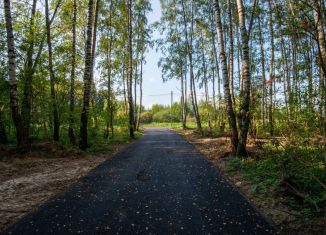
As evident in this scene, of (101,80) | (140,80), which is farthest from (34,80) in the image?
(140,80)

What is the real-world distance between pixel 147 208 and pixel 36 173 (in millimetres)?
4683

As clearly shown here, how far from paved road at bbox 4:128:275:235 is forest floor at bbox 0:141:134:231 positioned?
0.42 meters

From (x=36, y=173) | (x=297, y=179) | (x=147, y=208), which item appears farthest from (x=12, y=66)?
(x=297, y=179)

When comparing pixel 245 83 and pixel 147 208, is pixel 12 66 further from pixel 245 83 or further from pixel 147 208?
pixel 245 83

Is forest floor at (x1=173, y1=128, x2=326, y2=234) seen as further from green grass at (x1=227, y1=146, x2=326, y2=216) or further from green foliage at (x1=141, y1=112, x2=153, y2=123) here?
green foliage at (x1=141, y1=112, x2=153, y2=123)

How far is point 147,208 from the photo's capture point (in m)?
4.57

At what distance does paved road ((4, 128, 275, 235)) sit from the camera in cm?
378

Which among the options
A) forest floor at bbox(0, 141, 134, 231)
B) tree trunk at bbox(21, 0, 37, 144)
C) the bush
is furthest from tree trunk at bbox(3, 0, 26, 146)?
the bush

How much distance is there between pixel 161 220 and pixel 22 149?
26.6 feet

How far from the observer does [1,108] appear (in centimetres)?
1195

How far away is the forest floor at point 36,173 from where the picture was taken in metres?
4.91

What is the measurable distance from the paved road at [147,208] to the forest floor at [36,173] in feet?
1.38

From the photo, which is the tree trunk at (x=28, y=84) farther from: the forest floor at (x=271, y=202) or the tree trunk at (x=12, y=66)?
the forest floor at (x=271, y=202)

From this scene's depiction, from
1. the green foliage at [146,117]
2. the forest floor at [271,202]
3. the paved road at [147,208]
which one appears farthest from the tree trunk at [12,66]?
the green foliage at [146,117]
